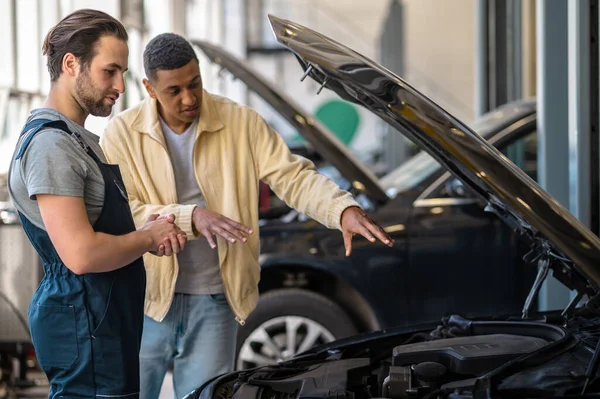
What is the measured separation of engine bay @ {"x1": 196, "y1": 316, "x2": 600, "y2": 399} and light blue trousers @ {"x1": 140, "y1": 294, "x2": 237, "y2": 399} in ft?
1.45

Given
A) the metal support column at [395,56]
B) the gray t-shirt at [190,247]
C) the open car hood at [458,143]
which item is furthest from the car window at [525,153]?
the metal support column at [395,56]

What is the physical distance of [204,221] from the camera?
2.53 m

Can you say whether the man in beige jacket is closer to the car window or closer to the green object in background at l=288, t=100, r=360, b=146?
the car window

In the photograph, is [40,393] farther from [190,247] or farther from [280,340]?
[190,247]

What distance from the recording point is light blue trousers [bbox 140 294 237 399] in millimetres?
2910

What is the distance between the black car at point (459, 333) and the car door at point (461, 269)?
A: 2.03m

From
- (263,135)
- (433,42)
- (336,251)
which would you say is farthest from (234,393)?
(433,42)

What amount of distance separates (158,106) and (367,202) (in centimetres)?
204

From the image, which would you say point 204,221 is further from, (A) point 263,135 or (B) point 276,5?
(B) point 276,5

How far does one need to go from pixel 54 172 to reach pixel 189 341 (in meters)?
1.03

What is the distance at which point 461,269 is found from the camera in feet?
15.5

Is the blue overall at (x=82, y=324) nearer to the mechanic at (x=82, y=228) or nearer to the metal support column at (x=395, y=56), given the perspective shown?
the mechanic at (x=82, y=228)

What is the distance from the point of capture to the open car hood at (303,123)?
462 cm

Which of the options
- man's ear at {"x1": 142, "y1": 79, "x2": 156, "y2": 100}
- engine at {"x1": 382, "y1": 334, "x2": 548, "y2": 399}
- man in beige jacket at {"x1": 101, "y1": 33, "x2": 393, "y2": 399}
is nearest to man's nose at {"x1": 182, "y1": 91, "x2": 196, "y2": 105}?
man in beige jacket at {"x1": 101, "y1": 33, "x2": 393, "y2": 399}
